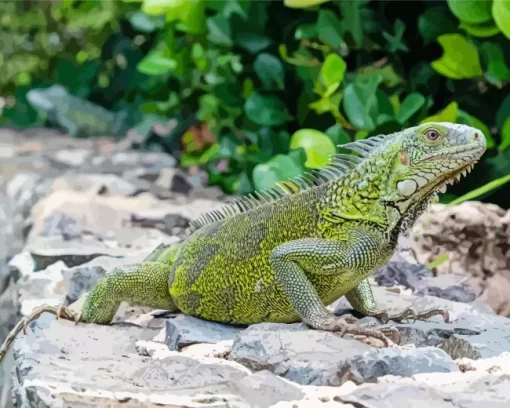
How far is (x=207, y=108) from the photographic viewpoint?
695cm

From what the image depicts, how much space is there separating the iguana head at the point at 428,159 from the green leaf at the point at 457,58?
1.79m

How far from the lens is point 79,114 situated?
998 centimetres

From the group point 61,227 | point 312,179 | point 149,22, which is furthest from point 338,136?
point 149,22

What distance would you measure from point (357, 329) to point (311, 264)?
29 cm

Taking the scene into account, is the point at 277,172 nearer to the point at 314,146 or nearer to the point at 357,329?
the point at 314,146

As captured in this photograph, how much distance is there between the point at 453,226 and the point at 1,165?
512 cm

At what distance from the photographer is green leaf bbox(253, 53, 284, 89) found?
540 cm

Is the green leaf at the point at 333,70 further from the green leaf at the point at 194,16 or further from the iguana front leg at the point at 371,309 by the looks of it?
the green leaf at the point at 194,16

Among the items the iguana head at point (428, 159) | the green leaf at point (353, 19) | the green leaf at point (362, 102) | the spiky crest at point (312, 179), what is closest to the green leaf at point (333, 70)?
the green leaf at point (362, 102)

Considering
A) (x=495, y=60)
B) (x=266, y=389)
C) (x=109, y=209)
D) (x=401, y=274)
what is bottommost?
(x=109, y=209)

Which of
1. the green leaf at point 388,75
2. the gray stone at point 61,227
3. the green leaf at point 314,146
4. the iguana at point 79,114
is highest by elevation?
the green leaf at point 388,75

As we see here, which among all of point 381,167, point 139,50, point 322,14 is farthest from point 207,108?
point 381,167

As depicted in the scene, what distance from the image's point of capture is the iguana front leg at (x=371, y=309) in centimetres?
311

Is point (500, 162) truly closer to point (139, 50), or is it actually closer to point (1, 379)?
point (1, 379)
